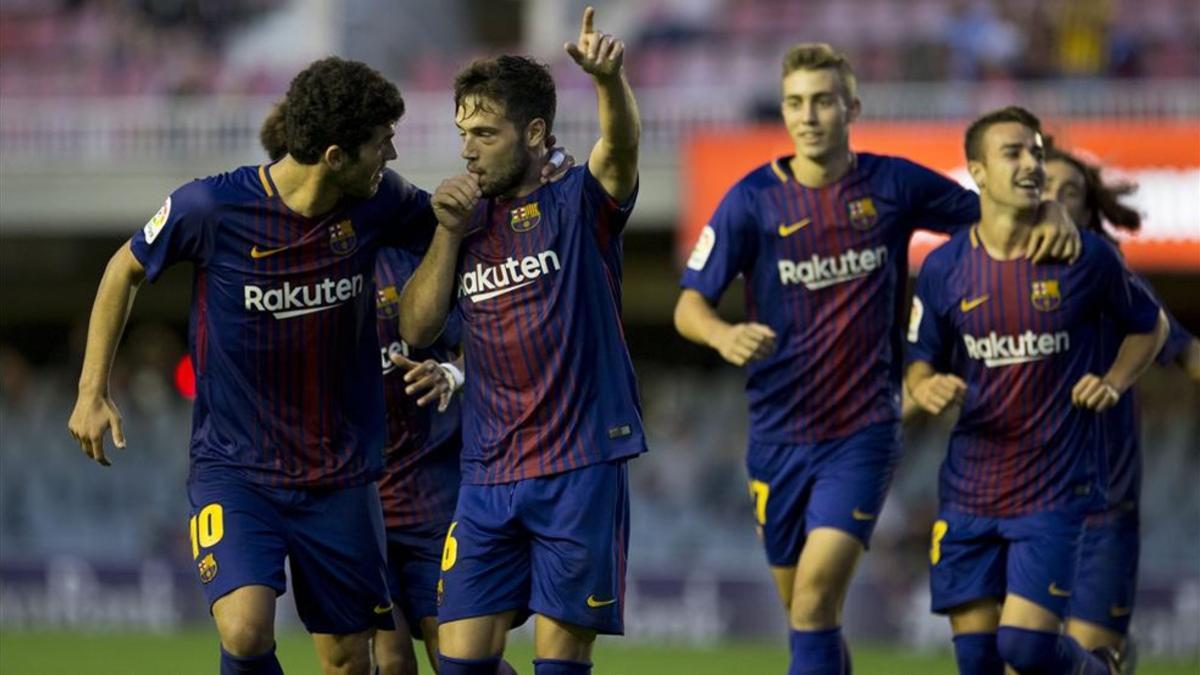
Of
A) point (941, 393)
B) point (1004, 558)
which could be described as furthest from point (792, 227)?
point (1004, 558)

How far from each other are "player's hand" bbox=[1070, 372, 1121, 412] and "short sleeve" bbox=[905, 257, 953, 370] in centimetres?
55

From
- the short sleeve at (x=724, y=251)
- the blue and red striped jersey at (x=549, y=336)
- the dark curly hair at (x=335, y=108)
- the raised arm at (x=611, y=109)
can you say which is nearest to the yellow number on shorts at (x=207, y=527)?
the blue and red striped jersey at (x=549, y=336)

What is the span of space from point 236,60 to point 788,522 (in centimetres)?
1445

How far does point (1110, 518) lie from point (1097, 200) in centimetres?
126

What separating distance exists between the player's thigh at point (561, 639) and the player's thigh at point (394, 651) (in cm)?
107

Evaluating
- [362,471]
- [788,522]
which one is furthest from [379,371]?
[788,522]

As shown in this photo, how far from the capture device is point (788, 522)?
793 cm

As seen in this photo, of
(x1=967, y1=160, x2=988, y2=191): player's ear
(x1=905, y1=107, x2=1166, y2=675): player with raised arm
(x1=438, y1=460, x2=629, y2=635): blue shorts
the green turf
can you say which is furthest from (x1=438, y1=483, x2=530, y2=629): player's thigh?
the green turf

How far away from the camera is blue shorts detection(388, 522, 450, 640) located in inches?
297

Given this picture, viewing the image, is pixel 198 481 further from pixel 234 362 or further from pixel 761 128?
pixel 761 128

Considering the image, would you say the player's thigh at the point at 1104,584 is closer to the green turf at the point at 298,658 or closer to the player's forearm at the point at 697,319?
the player's forearm at the point at 697,319

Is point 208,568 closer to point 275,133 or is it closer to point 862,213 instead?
point 275,133

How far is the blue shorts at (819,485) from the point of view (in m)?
7.68

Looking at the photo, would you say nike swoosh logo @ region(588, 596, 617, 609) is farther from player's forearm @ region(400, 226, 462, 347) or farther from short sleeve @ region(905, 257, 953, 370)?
short sleeve @ region(905, 257, 953, 370)
